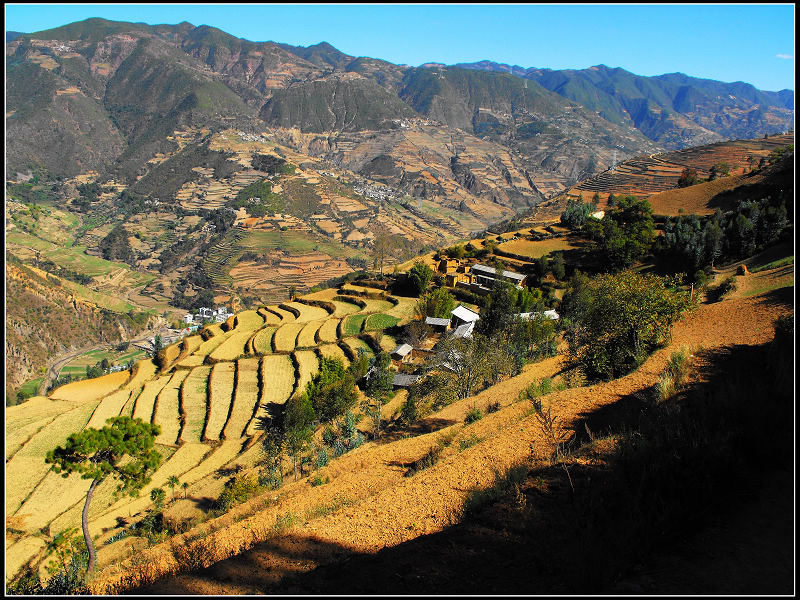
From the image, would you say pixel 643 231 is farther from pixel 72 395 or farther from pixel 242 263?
pixel 242 263

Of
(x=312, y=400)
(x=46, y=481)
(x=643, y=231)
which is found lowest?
(x=46, y=481)

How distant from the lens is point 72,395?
43125mm

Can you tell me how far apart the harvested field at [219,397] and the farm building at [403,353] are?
45.6 ft

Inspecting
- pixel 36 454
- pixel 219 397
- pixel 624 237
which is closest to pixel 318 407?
pixel 219 397

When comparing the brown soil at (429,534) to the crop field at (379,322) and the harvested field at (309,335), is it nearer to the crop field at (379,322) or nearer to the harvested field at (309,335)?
the harvested field at (309,335)

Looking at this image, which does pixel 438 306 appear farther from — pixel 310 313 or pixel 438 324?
pixel 310 313

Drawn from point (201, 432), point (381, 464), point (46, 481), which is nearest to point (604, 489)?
point (381, 464)

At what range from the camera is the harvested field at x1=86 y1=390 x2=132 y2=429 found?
3316 centimetres

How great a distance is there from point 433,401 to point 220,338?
33.2m

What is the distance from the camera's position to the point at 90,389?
146 ft

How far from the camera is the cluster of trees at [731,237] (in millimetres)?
34406

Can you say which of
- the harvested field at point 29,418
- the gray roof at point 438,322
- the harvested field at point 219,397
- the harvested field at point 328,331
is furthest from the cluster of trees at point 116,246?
the gray roof at point 438,322

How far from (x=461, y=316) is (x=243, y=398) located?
69.4 feet

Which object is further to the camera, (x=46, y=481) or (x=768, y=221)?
(x=768, y=221)
